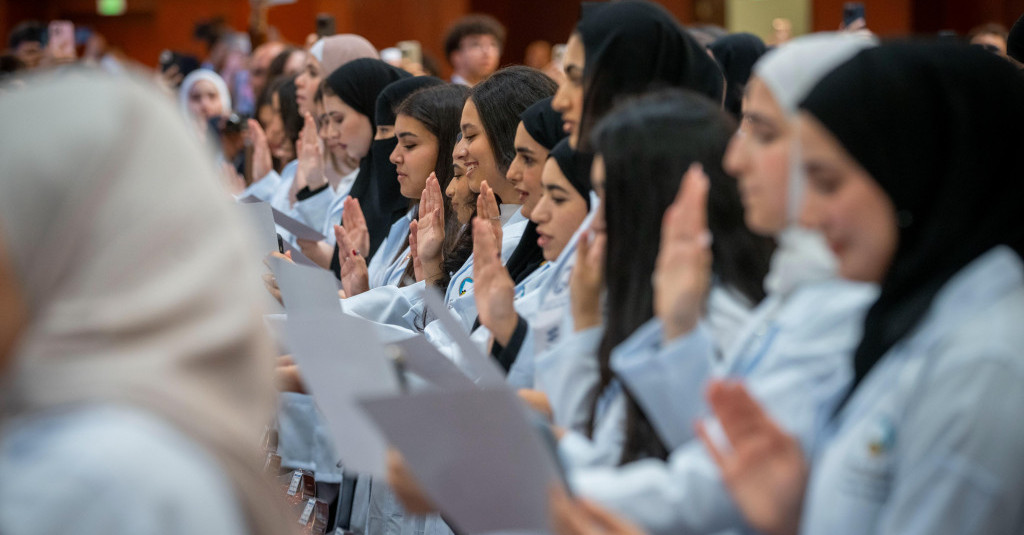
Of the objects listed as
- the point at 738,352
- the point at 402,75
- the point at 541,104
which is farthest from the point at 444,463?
the point at 402,75

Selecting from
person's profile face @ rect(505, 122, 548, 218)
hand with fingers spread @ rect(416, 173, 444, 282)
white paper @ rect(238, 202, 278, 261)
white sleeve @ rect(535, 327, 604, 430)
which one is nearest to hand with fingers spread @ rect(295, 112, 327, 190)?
white paper @ rect(238, 202, 278, 261)

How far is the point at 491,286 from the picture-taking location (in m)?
2.51

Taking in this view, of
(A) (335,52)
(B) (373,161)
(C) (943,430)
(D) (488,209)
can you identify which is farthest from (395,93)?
(C) (943,430)

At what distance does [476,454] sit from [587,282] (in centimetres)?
60

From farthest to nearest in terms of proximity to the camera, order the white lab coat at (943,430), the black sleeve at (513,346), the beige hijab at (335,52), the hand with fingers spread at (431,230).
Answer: the beige hijab at (335,52), the hand with fingers spread at (431,230), the black sleeve at (513,346), the white lab coat at (943,430)

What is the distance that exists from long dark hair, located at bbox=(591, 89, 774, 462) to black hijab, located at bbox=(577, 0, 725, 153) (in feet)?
1.22

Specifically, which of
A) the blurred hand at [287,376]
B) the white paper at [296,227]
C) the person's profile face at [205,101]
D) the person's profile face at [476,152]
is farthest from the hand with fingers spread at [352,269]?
the person's profile face at [205,101]

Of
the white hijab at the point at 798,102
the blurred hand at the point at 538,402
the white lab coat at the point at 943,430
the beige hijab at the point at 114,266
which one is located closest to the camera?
the beige hijab at the point at 114,266

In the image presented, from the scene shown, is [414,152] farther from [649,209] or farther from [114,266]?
[114,266]

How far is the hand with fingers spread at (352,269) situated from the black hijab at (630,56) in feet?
5.74

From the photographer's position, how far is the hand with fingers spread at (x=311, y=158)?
5543mm

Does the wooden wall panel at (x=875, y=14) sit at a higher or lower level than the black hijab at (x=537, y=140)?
lower

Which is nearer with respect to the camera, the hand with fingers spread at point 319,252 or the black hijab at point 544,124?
the black hijab at point 544,124

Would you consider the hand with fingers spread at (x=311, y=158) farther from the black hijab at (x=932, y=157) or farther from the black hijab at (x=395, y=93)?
the black hijab at (x=932, y=157)
